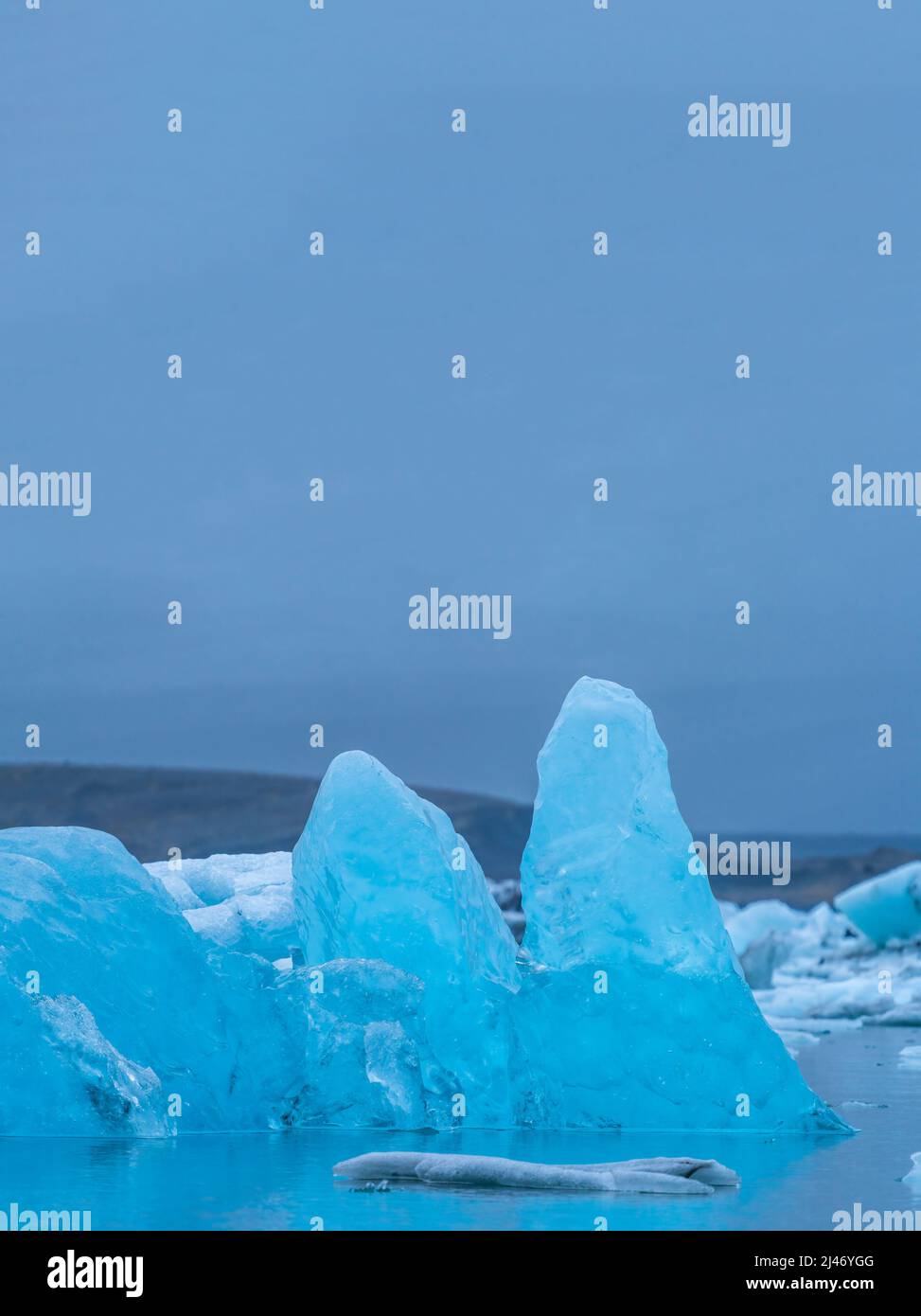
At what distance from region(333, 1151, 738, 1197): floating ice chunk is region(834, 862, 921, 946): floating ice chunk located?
29.6 m

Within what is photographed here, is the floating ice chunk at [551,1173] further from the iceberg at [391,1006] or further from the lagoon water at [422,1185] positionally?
the iceberg at [391,1006]

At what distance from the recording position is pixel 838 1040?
2680 centimetres

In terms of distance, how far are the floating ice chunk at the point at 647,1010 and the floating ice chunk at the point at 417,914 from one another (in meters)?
0.36

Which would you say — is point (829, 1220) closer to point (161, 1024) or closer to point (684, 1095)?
point (684, 1095)

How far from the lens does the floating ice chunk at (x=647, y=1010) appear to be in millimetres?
13305

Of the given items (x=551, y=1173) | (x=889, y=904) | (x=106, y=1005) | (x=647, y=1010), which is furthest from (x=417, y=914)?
(x=889, y=904)

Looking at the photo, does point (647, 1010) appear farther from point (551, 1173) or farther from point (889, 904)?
point (889, 904)

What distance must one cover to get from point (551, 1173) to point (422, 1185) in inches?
31.8

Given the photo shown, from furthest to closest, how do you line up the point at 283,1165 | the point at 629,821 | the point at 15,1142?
1. the point at 629,821
2. the point at 15,1142
3. the point at 283,1165

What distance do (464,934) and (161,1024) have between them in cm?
269

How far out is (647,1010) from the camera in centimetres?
1341

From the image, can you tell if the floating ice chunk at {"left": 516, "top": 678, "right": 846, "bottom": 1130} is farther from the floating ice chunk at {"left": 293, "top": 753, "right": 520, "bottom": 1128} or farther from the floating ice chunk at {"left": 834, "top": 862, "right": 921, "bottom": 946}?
the floating ice chunk at {"left": 834, "top": 862, "right": 921, "bottom": 946}
